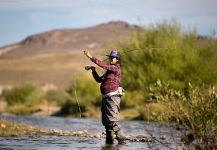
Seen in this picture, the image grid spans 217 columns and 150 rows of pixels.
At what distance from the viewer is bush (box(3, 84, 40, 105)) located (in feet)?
168

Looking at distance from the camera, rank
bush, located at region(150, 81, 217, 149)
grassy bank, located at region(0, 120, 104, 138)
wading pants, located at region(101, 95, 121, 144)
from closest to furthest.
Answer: bush, located at region(150, 81, 217, 149), wading pants, located at region(101, 95, 121, 144), grassy bank, located at region(0, 120, 104, 138)

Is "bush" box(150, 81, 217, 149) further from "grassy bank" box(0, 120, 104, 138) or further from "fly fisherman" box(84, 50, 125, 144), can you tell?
"grassy bank" box(0, 120, 104, 138)

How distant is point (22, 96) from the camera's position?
52375mm

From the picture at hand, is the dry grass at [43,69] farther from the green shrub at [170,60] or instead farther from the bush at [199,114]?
the bush at [199,114]

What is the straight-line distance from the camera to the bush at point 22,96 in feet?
168

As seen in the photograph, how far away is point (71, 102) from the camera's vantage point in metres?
41.2

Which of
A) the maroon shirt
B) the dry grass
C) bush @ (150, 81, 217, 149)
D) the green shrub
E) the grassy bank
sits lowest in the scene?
the grassy bank

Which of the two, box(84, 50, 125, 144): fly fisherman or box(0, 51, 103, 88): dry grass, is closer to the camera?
box(84, 50, 125, 144): fly fisherman

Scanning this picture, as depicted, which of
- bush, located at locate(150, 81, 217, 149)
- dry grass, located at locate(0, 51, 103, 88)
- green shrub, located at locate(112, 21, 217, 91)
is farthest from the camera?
dry grass, located at locate(0, 51, 103, 88)

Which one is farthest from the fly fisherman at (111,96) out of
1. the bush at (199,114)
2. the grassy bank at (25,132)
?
the bush at (199,114)

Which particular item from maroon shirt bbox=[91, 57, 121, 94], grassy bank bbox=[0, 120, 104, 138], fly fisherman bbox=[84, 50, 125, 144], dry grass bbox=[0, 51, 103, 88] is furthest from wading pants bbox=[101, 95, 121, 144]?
dry grass bbox=[0, 51, 103, 88]

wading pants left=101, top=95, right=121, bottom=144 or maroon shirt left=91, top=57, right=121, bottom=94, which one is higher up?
maroon shirt left=91, top=57, right=121, bottom=94

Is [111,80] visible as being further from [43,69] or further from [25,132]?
[43,69]

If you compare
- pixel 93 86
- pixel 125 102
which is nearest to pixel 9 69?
pixel 93 86
